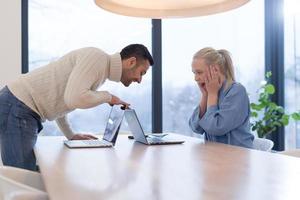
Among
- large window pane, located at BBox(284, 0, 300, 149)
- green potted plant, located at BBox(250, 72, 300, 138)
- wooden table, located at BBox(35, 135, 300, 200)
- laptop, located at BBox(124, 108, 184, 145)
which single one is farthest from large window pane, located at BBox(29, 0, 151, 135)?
wooden table, located at BBox(35, 135, 300, 200)

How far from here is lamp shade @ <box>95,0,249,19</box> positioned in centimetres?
203

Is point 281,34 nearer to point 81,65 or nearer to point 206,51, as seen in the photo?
point 206,51

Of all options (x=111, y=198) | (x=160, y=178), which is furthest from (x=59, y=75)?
(x=111, y=198)

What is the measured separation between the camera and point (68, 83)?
1.97 metres

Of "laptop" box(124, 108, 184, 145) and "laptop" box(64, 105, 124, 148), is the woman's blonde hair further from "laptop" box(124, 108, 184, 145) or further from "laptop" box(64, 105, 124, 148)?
"laptop" box(64, 105, 124, 148)

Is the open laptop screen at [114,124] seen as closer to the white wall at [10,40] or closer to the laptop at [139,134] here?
the laptop at [139,134]

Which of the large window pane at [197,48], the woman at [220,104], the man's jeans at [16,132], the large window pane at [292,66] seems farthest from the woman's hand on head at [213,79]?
the large window pane at [292,66]

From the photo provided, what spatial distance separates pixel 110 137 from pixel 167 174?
1007 millimetres

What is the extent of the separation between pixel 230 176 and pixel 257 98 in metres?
3.56

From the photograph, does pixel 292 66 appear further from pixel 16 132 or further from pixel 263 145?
pixel 16 132

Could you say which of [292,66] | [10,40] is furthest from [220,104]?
[292,66]

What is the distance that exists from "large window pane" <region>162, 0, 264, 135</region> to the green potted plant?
0.30 m

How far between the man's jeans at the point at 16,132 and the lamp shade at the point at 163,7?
0.64 metres

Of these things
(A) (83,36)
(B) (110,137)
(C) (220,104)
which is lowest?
(B) (110,137)
